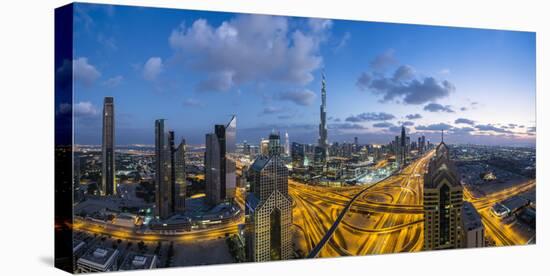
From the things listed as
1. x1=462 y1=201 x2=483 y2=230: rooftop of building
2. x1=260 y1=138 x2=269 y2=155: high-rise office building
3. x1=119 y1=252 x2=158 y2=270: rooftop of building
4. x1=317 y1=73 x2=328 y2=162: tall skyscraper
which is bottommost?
x1=119 y1=252 x2=158 y2=270: rooftop of building

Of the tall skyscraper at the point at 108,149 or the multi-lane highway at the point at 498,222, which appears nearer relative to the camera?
the tall skyscraper at the point at 108,149

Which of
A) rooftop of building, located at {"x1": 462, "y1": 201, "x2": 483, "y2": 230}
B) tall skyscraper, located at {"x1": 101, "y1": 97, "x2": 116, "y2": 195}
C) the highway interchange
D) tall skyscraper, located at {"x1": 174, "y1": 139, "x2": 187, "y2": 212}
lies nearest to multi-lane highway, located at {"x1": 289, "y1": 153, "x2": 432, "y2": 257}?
the highway interchange

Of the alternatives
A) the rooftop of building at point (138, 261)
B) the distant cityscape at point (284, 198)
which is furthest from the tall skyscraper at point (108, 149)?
the rooftop of building at point (138, 261)

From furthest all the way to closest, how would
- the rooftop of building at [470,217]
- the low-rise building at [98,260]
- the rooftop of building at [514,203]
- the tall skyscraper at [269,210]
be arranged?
the rooftop of building at [514,203] < the rooftop of building at [470,217] < the tall skyscraper at [269,210] < the low-rise building at [98,260]

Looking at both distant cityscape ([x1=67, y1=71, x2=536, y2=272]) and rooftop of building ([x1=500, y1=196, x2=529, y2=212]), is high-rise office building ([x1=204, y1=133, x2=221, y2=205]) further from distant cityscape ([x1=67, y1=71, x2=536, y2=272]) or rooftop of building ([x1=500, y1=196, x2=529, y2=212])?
rooftop of building ([x1=500, y1=196, x2=529, y2=212])

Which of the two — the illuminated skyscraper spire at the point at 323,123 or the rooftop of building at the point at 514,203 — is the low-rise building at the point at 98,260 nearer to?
the illuminated skyscraper spire at the point at 323,123

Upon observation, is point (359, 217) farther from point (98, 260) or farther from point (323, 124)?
point (98, 260)
